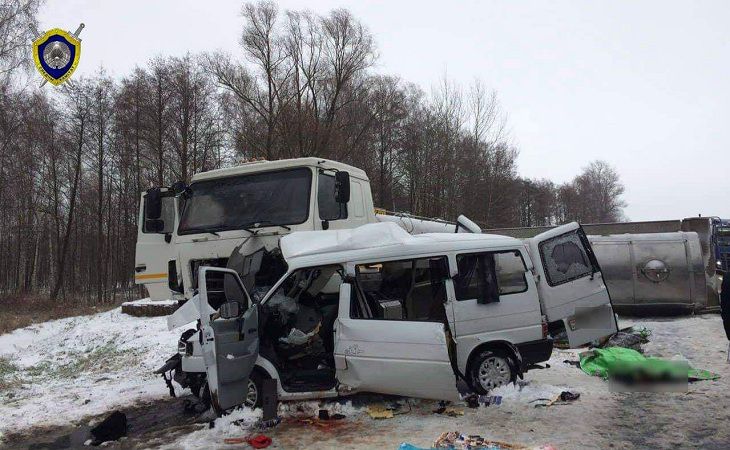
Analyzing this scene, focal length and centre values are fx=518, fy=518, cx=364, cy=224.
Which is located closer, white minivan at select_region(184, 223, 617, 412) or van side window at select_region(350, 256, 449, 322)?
white minivan at select_region(184, 223, 617, 412)

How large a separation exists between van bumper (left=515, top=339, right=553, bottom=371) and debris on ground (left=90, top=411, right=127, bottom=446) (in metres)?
4.81

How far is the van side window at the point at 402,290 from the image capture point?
6.30 meters

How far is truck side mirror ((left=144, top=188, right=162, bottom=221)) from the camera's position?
837cm

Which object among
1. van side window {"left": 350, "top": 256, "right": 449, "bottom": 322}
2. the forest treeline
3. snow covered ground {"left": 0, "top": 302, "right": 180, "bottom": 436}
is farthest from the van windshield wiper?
the forest treeline

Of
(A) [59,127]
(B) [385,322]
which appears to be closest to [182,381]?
(B) [385,322]

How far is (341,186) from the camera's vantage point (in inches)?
Result: 304

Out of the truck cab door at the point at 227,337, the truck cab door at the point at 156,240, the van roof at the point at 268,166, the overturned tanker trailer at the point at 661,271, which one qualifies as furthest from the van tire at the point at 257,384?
the overturned tanker trailer at the point at 661,271

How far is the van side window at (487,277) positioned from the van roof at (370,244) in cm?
15

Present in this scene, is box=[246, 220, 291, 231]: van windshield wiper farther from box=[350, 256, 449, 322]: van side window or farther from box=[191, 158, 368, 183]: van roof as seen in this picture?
box=[350, 256, 449, 322]: van side window

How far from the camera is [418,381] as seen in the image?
227 inches

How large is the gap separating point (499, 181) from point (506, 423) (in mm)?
36480

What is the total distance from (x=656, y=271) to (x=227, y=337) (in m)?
11.1

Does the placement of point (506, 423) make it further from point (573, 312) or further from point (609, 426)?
point (573, 312)

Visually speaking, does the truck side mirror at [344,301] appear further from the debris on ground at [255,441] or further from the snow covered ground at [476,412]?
the debris on ground at [255,441]
